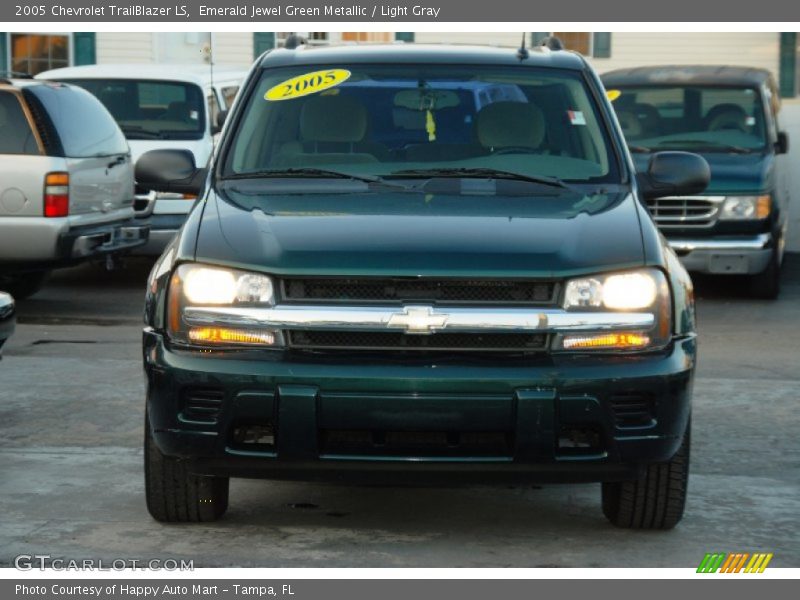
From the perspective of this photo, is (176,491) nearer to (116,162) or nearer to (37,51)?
(116,162)

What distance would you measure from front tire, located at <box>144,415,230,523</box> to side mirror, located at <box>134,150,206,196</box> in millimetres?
1391

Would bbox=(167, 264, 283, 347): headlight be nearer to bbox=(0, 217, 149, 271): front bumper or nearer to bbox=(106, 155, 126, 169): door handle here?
bbox=(0, 217, 149, 271): front bumper

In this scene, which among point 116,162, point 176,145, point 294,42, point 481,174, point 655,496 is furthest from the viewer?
point 176,145

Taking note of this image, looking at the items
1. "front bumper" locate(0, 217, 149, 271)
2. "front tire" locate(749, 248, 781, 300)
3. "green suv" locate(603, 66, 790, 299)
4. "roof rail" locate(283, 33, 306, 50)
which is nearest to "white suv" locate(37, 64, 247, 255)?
"front bumper" locate(0, 217, 149, 271)

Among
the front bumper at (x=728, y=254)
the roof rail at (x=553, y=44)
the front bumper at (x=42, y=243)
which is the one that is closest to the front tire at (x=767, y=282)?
the front bumper at (x=728, y=254)

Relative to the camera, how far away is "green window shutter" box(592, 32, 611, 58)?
24.3m

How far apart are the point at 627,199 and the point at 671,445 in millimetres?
1073

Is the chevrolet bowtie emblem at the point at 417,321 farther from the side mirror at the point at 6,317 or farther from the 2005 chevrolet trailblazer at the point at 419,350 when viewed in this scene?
the side mirror at the point at 6,317

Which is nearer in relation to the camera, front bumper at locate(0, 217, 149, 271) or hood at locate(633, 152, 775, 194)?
front bumper at locate(0, 217, 149, 271)

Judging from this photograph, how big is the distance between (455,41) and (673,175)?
17172 mm

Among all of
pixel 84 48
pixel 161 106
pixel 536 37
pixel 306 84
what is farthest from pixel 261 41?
pixel 306 84

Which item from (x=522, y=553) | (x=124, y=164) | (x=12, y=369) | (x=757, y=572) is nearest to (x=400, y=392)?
(x=522, y=553)

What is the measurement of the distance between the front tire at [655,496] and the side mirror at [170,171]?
2.13m

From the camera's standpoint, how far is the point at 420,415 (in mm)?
5410
